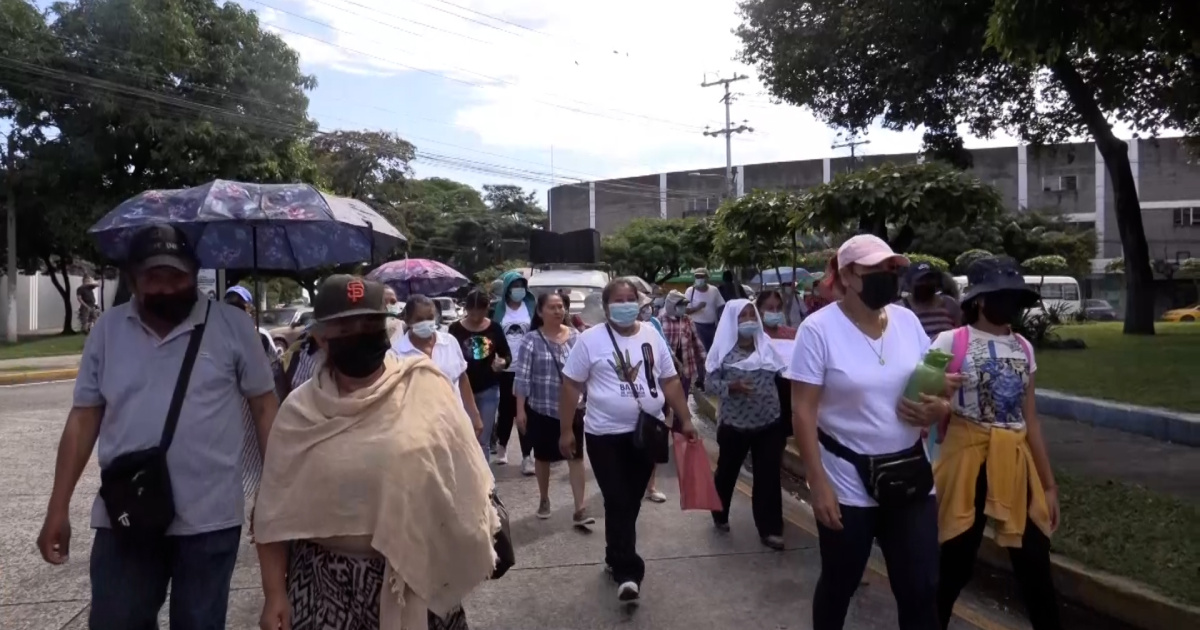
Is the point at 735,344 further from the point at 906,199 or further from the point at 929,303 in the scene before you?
the point at 906,199

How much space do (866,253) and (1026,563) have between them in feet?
5.24

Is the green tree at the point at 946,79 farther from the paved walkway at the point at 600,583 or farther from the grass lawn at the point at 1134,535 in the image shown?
the paved walkway at the point at 600,583

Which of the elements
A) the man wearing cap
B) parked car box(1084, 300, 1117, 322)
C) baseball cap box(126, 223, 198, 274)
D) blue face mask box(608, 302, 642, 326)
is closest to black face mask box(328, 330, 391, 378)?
baseball cap box(126, 223, 198, 274)

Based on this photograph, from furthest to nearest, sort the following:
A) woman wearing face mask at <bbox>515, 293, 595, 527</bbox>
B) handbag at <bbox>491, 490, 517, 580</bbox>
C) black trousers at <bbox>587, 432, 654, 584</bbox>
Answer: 1. woman wearing face mask at <bbox>515, 293, 595, 527</bbox>
2. black trousers at <bbox>587, 432, 654, 584</bbox>
3. handbag at <bbox>491, 490, 517, 580</bbox>

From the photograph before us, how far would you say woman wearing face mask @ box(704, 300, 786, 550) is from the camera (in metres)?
6.83

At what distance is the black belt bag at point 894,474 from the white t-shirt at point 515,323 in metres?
6.19

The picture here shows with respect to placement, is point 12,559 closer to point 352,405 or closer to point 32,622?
point 32,622

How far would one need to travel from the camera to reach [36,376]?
1878cm

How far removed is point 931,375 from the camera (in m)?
3.81

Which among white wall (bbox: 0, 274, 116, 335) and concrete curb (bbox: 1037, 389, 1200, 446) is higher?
white wall (bbox: 0, 274, 116, 335)

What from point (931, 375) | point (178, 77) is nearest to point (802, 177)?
point (178, 77)

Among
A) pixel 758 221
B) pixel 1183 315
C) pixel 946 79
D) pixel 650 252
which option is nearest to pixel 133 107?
pixel 758 221

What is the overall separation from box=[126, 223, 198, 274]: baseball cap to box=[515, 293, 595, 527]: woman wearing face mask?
4.52 metres

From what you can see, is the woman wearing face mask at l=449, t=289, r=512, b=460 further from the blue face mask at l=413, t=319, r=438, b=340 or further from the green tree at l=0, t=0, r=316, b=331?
the green tree at l=0, t=0, r=316, b=331
